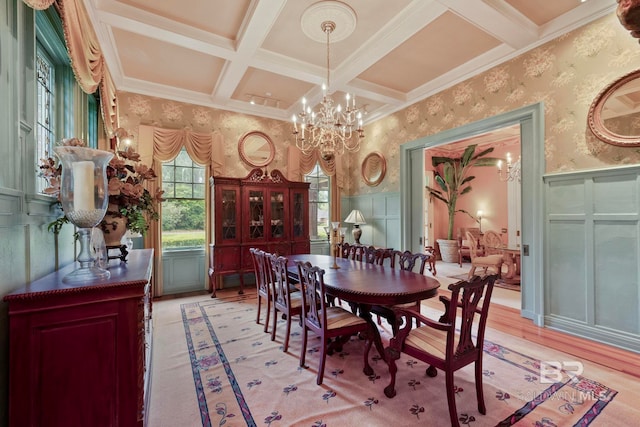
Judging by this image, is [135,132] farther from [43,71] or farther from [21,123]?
[21,123]

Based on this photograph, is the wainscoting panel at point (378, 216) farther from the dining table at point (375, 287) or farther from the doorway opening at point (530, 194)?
the dining table at point (375, 287)

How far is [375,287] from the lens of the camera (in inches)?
87.0

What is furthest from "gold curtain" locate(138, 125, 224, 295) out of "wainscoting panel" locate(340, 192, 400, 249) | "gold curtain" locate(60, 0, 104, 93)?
"wainscoting panel" locate(340, 192, 400, 249)

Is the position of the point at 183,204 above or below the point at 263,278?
above

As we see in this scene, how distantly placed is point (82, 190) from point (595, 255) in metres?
4.22

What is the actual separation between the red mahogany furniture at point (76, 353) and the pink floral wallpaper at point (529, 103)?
3883 mm

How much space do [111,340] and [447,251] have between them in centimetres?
774

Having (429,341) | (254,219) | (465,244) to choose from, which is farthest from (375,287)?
(465,244)

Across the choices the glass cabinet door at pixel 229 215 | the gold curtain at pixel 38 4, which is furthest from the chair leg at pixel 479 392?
the glass cabinet door at pixel 229 215

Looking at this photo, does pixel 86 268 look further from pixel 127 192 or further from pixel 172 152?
pixel 172 152

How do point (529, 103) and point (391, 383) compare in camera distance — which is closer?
point (391, 383)

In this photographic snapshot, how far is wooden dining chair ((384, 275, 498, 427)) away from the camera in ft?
5.53

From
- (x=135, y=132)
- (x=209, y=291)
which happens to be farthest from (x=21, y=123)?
(x=209, y=291)

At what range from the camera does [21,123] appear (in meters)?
1.41
